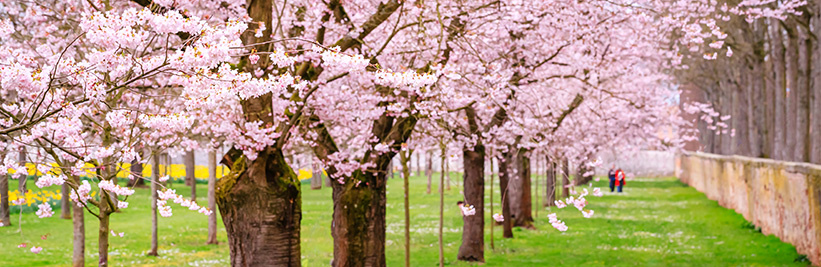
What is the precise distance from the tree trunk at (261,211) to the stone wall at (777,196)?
37.4 feet

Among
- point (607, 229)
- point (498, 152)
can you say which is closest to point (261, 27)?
point (498, 152)

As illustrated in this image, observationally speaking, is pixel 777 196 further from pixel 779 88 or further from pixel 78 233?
pixel 78 233

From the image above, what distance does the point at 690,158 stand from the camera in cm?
5241

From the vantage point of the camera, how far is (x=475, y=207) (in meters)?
19.2

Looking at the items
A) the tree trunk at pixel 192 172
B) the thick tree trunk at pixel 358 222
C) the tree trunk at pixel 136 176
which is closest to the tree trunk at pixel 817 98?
the thick tree trunk at pixel 358 222

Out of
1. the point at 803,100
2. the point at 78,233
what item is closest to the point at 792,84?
the point at 803,100

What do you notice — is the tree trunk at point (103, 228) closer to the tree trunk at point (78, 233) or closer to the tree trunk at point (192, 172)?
the tree trunk at point (78, 233)

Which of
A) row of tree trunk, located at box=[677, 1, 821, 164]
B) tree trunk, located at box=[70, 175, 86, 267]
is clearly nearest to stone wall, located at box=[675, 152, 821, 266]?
row of tree trunk, located at box=[677, 1, 821, 164]

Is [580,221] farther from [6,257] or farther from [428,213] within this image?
[6,257]

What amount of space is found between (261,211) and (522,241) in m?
13.5

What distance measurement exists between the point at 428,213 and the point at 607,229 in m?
9.04

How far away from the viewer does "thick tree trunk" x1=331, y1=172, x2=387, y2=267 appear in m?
14.3

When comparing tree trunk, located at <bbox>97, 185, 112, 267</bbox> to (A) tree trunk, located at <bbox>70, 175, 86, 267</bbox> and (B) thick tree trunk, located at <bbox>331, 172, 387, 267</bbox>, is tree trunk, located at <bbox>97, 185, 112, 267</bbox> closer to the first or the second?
(A) tree trunk, located at <bbox>70, 175, 86, 267</bbox>

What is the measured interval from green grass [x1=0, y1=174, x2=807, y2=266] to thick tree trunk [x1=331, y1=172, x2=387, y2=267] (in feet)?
12.5
